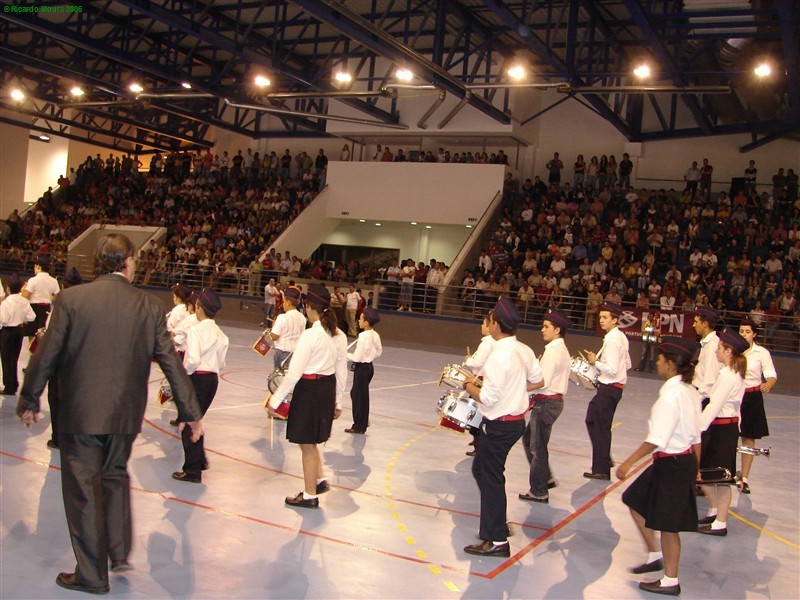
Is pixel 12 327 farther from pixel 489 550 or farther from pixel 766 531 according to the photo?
pixel 766 531

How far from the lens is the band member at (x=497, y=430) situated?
19.2ft

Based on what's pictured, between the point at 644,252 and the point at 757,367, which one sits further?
the point at 644,252

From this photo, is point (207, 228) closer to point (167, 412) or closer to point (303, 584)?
point (167, 412)

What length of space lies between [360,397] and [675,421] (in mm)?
5466

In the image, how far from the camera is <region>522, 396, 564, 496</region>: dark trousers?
24.9 feet

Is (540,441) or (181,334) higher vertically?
(181,334)

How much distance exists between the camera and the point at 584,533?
265 inches

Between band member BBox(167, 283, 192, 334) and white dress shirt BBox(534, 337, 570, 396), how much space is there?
472cm

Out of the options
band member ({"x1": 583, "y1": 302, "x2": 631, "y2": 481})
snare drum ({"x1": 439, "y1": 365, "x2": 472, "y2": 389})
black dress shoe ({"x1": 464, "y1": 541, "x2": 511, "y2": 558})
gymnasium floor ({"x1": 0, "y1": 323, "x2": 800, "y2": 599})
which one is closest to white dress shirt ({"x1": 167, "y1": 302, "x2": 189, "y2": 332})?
gymnasium floor ({"x1": 0, "y1": 323, "x2": 800, "y2": 599})

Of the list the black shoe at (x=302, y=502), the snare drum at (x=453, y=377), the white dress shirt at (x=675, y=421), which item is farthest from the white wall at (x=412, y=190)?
the white dress shirt at (x=675, y=421)

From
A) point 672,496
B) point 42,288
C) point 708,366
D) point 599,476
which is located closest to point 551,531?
point 672,496

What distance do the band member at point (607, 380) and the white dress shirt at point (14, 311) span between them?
281 inches

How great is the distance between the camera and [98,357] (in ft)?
14.4

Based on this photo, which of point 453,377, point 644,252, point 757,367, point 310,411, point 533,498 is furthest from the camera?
point 644,252
